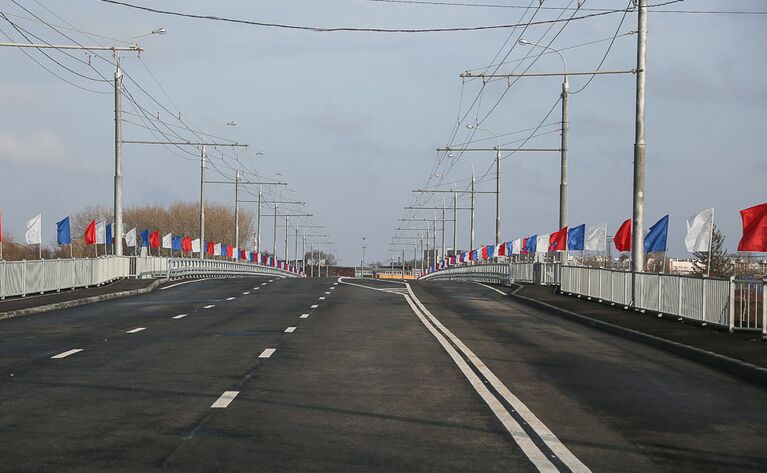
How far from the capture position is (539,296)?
Answer: 4100 centimetres

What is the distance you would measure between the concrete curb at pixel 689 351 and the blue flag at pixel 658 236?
15.4 ft

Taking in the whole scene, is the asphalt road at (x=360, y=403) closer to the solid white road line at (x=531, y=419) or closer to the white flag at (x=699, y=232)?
the solid white road line at (x=531, y=419)

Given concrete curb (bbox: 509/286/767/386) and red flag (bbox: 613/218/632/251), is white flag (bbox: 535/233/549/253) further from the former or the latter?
concrete curb (bbox: 509/286/767/386)

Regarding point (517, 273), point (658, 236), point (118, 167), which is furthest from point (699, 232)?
point (118, 167)

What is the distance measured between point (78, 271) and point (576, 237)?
19.6 meters

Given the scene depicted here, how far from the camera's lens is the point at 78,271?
42844mm

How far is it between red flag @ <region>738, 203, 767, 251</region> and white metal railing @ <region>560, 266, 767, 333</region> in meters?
1.42

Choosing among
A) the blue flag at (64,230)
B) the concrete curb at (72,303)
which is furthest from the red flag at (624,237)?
the blue flag at (64,230)

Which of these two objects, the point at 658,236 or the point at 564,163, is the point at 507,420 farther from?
the point at 564,163

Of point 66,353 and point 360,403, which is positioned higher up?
point 360,403

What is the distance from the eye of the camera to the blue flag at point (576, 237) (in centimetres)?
4391

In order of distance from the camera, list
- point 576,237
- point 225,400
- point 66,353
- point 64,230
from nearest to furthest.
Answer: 1. point 225,400
2. point 66,353
3. point 576,237
4. point 64,230

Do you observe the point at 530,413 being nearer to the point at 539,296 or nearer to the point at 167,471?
the point at 167,471

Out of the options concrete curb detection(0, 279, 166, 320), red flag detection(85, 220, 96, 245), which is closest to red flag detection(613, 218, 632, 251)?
concrete curb detection(0, 279, 166, 320)
